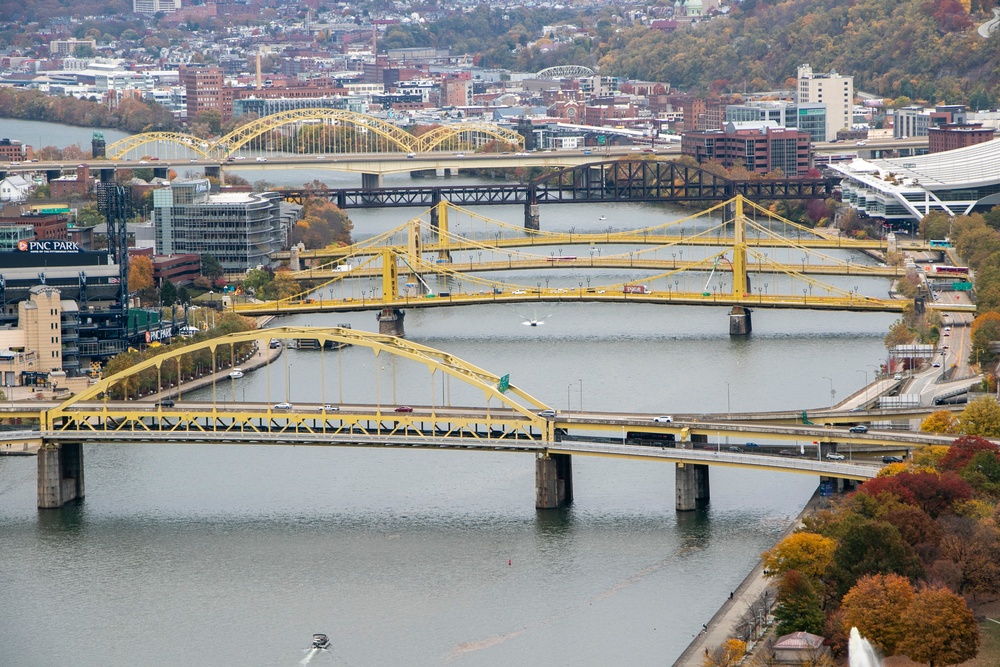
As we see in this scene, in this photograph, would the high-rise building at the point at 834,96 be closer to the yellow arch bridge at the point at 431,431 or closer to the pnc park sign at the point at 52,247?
the pnc park sign at the point at 52,247

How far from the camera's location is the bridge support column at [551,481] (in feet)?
115

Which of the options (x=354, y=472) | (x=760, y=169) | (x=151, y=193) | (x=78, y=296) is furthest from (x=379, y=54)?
(x=354, y=472)

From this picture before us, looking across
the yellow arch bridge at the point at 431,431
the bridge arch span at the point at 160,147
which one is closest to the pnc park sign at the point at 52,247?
the yellow arch bridge at the point at 431,431

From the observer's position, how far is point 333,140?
98125 millimetres

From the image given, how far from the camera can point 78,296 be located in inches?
1945

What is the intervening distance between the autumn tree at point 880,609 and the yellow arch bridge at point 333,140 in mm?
63320

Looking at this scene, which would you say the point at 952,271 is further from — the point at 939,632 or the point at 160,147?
the point at 160,147

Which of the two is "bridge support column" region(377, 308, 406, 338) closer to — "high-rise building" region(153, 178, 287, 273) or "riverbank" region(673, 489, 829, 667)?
"high-rise building" region(153, 178, 287, 273)

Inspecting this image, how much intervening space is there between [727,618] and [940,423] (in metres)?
8.07

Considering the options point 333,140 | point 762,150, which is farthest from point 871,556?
point 333,140

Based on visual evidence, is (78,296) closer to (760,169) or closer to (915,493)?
(915,493)

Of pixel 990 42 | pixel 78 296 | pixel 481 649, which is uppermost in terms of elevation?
pixel 990 42

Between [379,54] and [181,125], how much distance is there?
4387 cm

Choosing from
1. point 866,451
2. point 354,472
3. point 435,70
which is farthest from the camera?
point 435,70
